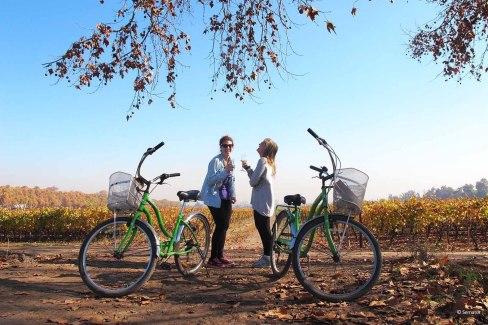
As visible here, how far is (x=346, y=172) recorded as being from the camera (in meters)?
4.20

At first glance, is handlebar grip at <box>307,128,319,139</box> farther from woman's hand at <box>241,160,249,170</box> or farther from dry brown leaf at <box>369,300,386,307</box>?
dry brown leaf at <box>369,300,386,307</box>

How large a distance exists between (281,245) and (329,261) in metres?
0.75

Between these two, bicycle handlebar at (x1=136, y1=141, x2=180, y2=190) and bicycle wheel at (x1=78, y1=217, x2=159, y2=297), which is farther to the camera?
bicycle handlebar at (x1=136, y1=141, x2=180, y2=190)

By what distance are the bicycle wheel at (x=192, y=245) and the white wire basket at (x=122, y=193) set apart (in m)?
0.88

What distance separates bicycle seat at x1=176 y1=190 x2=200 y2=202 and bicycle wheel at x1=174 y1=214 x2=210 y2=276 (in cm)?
31

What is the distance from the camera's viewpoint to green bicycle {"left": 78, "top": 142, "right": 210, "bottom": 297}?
4.24 metres

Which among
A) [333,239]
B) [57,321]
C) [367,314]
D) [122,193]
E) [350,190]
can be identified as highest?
[350,190]

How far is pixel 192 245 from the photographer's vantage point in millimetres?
5508

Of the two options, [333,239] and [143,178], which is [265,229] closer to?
[333,239]

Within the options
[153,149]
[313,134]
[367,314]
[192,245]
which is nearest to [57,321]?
[153,149]

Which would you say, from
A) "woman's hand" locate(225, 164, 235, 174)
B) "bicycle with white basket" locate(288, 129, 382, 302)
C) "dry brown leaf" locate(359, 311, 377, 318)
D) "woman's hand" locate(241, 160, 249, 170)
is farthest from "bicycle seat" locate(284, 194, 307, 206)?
"dry brown leaf" locate(359, 311, 377, 318)

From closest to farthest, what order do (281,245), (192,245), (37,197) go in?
(281,245), (192,245), (37,197)

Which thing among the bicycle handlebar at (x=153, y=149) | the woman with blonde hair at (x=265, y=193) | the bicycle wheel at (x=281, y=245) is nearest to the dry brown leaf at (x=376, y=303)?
the bicycle wheel at (x=281, y=245)

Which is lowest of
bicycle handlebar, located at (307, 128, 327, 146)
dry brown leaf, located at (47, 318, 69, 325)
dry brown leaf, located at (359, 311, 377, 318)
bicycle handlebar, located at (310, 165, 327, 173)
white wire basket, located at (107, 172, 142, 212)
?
dry brown leaf, located at (47, 318, 69, 325)
